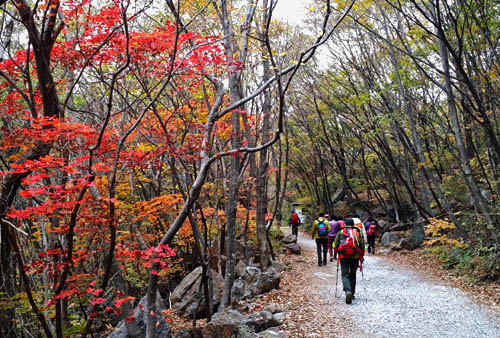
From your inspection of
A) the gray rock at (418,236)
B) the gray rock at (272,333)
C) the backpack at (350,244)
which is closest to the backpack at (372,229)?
the gray rock at (418,236)

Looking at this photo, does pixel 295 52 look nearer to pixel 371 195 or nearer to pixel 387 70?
pixel 387 70

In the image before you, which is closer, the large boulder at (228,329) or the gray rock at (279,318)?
the large boulder at (228,329)

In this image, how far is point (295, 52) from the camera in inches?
464

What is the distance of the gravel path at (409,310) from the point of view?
5.67 metres

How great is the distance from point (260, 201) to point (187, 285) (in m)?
3.30

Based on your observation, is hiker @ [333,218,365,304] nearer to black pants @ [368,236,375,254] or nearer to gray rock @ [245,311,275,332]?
gray rock @ [245,311,275,332]

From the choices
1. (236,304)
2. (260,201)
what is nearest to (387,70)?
(260,201)

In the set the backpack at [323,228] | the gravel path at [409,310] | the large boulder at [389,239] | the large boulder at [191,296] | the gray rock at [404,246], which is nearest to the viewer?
the gravel path at [409,310]

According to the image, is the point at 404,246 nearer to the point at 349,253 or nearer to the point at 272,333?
the point at 349,253

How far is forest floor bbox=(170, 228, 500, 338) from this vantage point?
579 cm

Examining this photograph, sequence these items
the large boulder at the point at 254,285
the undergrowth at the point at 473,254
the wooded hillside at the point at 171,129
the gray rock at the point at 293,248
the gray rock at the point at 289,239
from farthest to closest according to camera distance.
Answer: the gray rock at the point at 289,239
the gray rock at the point at 293,248
the large boulder at the point at 254,285
the undergrowth at the point at 473,254
the wooded hillside at the point at 171,129

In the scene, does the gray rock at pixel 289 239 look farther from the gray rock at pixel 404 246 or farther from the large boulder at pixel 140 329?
the large boulder at pixel 140 329

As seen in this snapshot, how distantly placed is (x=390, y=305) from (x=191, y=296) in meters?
5.43

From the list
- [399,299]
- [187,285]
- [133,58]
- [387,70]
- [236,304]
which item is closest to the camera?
[133,58]
